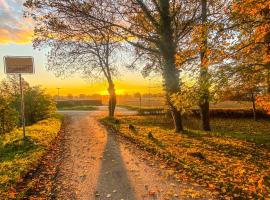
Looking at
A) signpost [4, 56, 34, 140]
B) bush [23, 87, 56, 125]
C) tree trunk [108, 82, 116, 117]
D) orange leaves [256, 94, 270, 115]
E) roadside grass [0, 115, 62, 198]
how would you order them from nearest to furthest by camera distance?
roadside grass [0, 115, 62, 198]
signpost [4, 56, 34, 140]
orange leaves [256, 94, 270, 115]
bush [23, 87, 56, 125]
tree trunk [108, 82, 116, 117]

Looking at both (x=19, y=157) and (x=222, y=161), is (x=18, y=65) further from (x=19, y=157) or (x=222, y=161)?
(x=222, y=161)

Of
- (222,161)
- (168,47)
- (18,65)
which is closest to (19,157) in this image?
(18,65)

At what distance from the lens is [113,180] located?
28.6 feet

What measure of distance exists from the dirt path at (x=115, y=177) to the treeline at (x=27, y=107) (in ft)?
60.8

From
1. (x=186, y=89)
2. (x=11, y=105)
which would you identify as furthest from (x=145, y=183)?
(x=11, y=105)

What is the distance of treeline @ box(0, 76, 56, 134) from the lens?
30906 millimetres

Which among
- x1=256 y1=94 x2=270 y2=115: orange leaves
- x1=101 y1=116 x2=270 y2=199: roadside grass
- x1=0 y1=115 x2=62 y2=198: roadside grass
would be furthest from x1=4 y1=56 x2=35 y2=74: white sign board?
x1=256 y1=94 x2=270 y2=115: orange leaves

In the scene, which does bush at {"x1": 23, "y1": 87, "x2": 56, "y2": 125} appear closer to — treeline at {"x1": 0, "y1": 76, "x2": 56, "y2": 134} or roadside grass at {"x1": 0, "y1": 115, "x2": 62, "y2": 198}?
treeline at {"x1": 0, "y1": 76, "x2": 56, "y2": 134}

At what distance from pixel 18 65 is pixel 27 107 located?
17.5 meters

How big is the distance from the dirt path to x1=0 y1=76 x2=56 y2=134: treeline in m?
18.5

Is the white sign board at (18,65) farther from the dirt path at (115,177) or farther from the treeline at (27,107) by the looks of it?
the treeline at (27,107)

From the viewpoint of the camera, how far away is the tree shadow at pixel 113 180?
297 inches

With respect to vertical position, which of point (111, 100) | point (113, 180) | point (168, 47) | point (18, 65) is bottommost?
point (113, 180)

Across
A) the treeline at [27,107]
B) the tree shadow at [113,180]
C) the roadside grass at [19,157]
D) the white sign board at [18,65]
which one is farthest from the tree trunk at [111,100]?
the tree shadow at [113,180]
